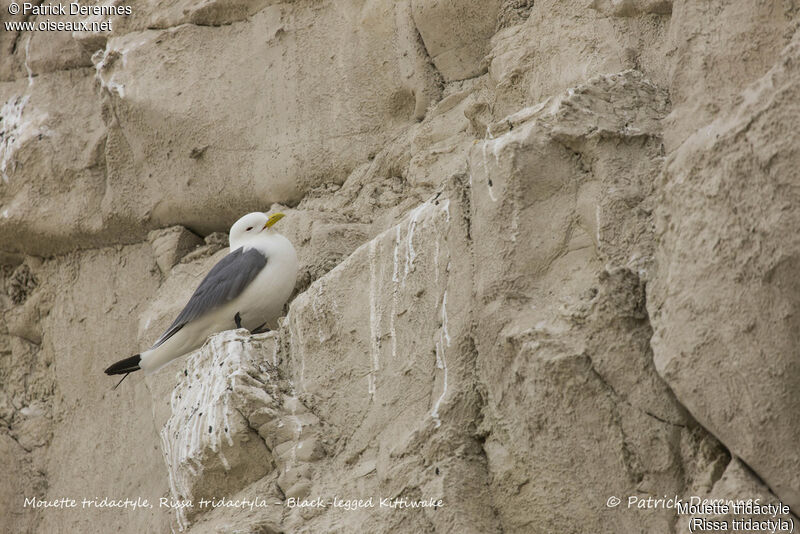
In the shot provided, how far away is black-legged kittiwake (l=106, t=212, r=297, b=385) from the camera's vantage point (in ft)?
19.4

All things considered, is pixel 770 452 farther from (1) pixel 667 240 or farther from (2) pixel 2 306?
(2) pixel 2 306

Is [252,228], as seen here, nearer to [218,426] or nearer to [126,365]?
[126,365]

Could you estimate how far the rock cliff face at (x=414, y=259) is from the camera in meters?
3.83

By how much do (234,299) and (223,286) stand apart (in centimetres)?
9

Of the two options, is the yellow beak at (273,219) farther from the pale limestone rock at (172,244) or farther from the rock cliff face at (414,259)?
the pale limestone rock at (172,244)

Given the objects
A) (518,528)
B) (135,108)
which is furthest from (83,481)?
(518,528)

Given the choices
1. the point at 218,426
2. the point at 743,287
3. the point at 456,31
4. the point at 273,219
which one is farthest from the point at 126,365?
the point at 743,287
